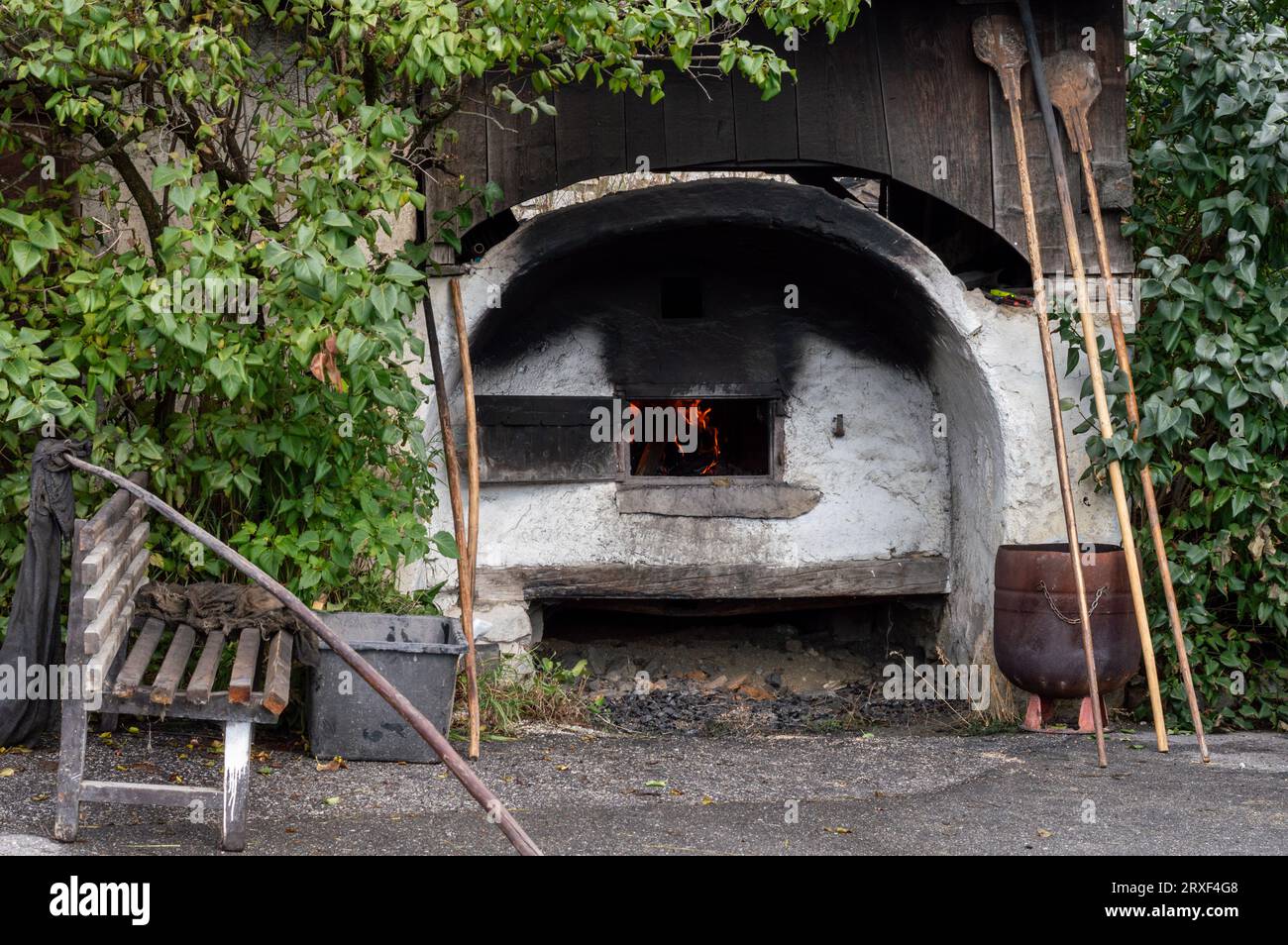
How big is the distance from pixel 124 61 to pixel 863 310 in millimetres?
3714

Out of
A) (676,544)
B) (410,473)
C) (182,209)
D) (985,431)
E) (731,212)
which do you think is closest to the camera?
(182,209)

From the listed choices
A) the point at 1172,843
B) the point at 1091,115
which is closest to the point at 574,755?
the point at 1172,843

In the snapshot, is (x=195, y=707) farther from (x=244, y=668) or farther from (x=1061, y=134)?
(x=1061, y=134)

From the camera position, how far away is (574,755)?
198 inches

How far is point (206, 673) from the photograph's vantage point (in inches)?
145

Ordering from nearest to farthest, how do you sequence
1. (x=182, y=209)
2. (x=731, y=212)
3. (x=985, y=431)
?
(x=182, y=209)
(x=731, y=212)
(x=985, y=431)

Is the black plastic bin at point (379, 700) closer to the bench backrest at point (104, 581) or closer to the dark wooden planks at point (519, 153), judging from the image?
the bench backrest at point (104, 581)

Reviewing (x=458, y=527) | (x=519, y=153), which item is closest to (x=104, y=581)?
(x=458, y=527)

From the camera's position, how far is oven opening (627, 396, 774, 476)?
6.50 metres

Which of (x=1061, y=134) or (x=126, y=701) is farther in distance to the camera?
(x=1061, y=134)

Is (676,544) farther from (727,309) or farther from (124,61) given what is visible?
(124,61)

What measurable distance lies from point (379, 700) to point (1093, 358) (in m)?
3.16

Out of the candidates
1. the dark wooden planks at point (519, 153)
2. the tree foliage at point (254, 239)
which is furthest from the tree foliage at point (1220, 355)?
the dark wooden planks at point (519, 153)

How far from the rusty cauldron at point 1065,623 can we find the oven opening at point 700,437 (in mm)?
1616
